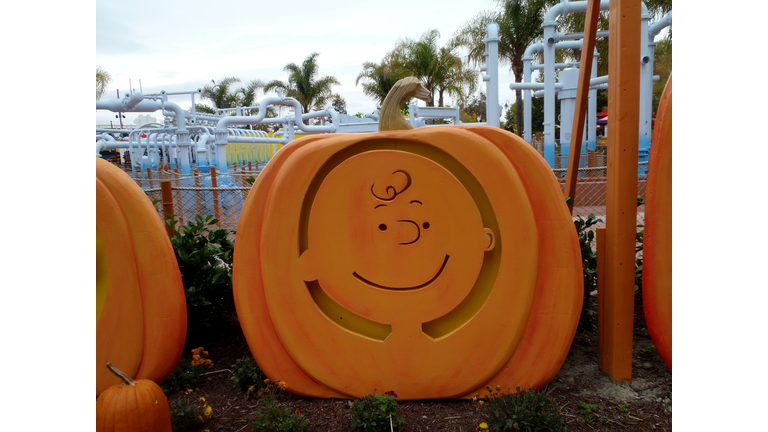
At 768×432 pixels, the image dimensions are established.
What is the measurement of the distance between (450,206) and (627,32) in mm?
1332

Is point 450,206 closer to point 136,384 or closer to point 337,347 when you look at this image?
point 337,347

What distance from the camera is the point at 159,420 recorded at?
2139mm

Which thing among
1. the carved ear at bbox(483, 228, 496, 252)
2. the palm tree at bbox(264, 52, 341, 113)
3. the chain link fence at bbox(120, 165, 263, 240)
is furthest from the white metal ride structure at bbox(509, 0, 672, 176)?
the palm tree at bbox(264, 52, 341, 113)

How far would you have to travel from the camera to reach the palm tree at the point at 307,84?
29.3m

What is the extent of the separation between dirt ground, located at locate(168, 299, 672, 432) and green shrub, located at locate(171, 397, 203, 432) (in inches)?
2.3

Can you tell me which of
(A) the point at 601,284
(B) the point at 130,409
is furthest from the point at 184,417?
(A) the point at 601,284

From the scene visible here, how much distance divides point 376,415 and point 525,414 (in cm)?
74

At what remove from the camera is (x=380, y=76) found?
26422mm

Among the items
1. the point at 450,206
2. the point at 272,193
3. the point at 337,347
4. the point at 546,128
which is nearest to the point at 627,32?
the point at 450,206

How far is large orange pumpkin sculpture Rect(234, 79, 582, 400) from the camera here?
96.7 inches

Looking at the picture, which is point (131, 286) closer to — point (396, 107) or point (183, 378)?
point (183, 378)

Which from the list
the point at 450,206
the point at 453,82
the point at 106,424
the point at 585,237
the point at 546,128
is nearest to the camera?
the point at 106,424

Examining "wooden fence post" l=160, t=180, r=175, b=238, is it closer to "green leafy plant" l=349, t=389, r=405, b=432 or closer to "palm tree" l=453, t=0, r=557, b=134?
"green leafy plant" l=349, t=389, r=405, b=432

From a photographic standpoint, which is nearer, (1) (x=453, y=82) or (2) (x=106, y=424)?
(2) (x=106, y=424)
